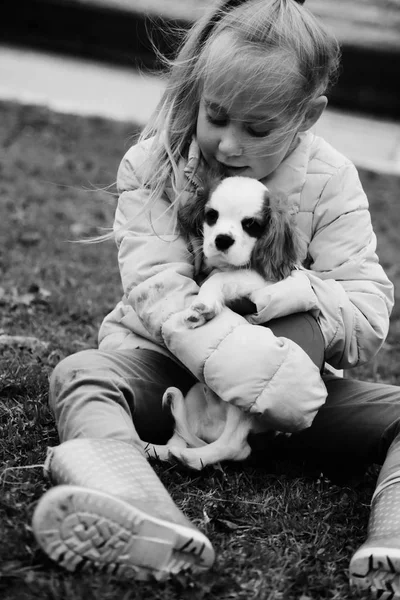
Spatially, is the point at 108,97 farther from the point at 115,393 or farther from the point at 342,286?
the point at 115,393

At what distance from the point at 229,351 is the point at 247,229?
381 millimetres

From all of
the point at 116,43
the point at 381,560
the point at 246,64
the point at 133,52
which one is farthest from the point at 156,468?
the point at 116,43

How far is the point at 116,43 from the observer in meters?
11.4

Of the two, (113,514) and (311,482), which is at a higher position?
(113,514)

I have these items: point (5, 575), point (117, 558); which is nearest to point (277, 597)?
point (117, 558)

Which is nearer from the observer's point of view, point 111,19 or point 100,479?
point 100,479

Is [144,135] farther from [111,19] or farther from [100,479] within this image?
[111,19]

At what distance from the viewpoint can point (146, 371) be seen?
301cm

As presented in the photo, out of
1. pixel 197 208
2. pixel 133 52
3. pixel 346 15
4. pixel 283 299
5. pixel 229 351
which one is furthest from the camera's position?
pixel 346 15

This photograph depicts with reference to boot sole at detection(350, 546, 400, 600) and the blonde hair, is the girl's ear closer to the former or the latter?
the blonde hair

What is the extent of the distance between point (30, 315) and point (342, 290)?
6.10 ft

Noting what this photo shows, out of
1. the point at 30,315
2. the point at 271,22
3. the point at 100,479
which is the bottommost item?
the point at 30,315

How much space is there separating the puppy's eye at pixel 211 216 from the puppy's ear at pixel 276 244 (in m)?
0.15

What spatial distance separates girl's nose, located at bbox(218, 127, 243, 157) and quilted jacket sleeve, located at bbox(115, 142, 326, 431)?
365 millimetres
